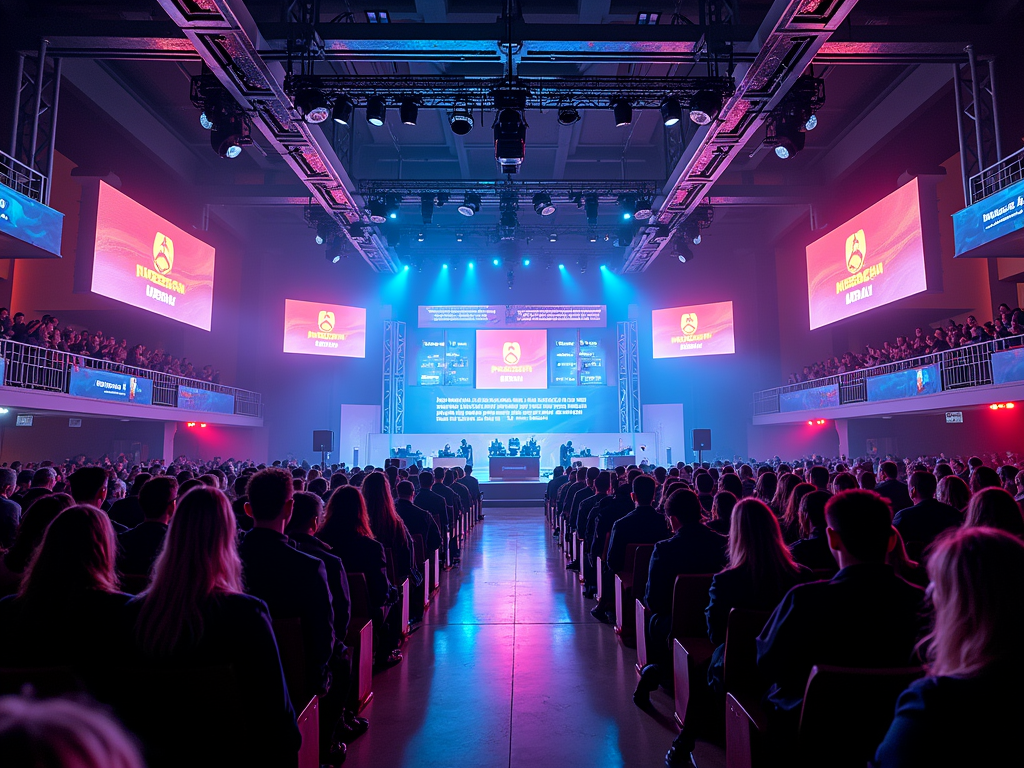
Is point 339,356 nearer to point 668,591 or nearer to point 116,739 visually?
point 668,591

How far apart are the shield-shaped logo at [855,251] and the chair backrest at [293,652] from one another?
17.9 metres

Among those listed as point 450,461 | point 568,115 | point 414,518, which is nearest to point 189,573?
point 414,518

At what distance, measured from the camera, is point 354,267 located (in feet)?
78.0

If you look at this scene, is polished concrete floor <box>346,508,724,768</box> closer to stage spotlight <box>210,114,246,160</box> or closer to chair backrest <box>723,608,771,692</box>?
chair backrest <box>723,608,771,692</box>

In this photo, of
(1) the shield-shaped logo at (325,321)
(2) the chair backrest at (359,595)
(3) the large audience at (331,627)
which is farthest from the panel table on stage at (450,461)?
(2) the chair backrest at (359,595)

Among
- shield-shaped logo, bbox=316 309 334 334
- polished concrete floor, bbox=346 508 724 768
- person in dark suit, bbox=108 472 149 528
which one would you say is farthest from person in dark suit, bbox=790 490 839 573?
shield-shaped logo, bbox=316 309 334 334

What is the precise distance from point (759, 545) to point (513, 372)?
755 inches

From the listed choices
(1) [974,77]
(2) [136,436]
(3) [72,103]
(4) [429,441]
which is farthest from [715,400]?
(3) [72,103]

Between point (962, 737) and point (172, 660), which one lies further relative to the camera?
point (172, 660)

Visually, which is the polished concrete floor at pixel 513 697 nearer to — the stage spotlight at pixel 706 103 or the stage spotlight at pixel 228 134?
the stage spotlight at pixel 706 103

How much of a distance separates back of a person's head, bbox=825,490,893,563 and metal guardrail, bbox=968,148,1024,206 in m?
11.6

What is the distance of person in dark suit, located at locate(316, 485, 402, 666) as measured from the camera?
4.43 metres

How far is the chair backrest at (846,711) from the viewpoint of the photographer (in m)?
1.99

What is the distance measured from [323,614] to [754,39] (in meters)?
10.6
